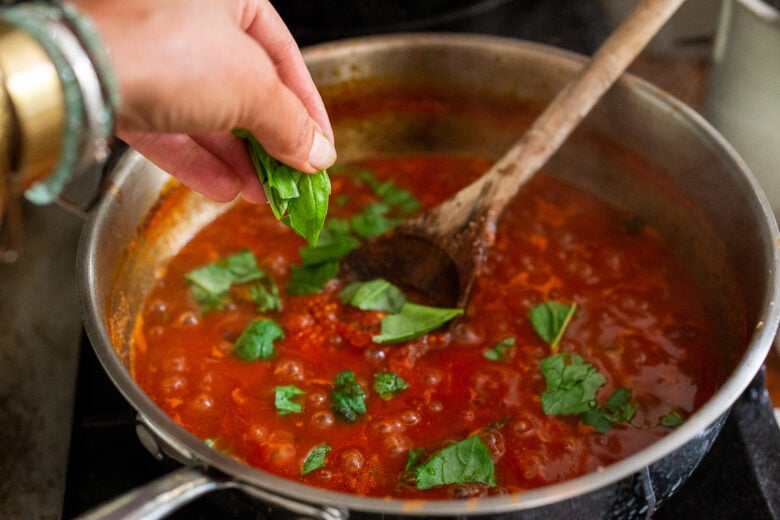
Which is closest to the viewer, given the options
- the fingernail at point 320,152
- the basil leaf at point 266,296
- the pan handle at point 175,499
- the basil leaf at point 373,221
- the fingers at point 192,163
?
the pan handle at point 175,499

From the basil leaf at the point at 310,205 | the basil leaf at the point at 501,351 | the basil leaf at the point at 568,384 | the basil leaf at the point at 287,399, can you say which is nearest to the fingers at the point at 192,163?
the basil leaf at the point at 310,205

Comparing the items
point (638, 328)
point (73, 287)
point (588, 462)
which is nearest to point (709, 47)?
point (638, 328)

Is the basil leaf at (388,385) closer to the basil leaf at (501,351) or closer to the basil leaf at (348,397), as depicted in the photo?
the basil leaf at (348,397)

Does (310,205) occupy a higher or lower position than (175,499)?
higher

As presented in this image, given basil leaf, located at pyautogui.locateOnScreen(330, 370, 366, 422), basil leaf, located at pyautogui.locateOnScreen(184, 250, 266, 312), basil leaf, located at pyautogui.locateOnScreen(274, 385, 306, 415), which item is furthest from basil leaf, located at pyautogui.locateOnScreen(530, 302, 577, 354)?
basil leaf, located at pyautogui.locateOnScreen(184, 250, 266, 312)

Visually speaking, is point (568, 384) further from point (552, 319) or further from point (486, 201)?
point (486, 201)

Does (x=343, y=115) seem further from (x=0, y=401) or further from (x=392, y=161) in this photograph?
(x=0, y=401)

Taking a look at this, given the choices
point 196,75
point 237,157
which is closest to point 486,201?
point 237,157
